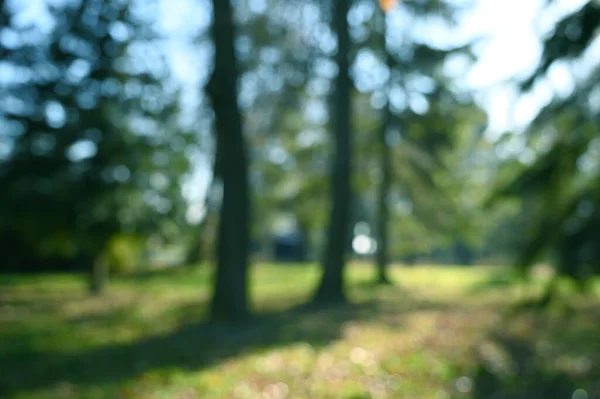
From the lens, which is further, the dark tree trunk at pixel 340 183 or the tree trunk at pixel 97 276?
the tree trunk at pixel 97 276

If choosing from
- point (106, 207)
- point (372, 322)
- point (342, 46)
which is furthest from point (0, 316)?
point (342, 46)

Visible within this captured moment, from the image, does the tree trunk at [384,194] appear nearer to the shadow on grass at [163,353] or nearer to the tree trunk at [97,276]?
the shadow on grass at [163,353]

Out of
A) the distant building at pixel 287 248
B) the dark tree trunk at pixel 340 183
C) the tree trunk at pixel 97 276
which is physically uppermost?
the dark tree trunk at pixel 340 183

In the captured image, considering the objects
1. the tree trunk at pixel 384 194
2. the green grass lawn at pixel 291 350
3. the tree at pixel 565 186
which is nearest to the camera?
the green grass lawn at pixel 291 350

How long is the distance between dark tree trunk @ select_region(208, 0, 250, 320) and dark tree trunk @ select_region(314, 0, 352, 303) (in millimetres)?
3782

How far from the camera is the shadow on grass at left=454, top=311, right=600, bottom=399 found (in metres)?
6.28

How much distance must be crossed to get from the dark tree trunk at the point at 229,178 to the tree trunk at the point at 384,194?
859 centimetres

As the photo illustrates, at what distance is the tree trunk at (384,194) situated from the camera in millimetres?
18328

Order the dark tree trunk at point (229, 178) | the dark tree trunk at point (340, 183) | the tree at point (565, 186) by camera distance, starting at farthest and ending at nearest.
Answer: the dark tree trunk at point (340, 183), the dark tree trunk at point (229, 178), the tree at point (565, 186)

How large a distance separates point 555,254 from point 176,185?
9367mm

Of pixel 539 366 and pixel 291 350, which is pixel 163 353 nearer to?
pixel 291 350

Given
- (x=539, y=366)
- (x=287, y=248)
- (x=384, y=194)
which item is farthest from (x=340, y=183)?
(x=287, y=248)

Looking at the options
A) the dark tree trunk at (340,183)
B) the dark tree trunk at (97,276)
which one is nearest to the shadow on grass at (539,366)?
the dark tree trunk at (340,183)

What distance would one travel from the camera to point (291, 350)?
7.91 metres
